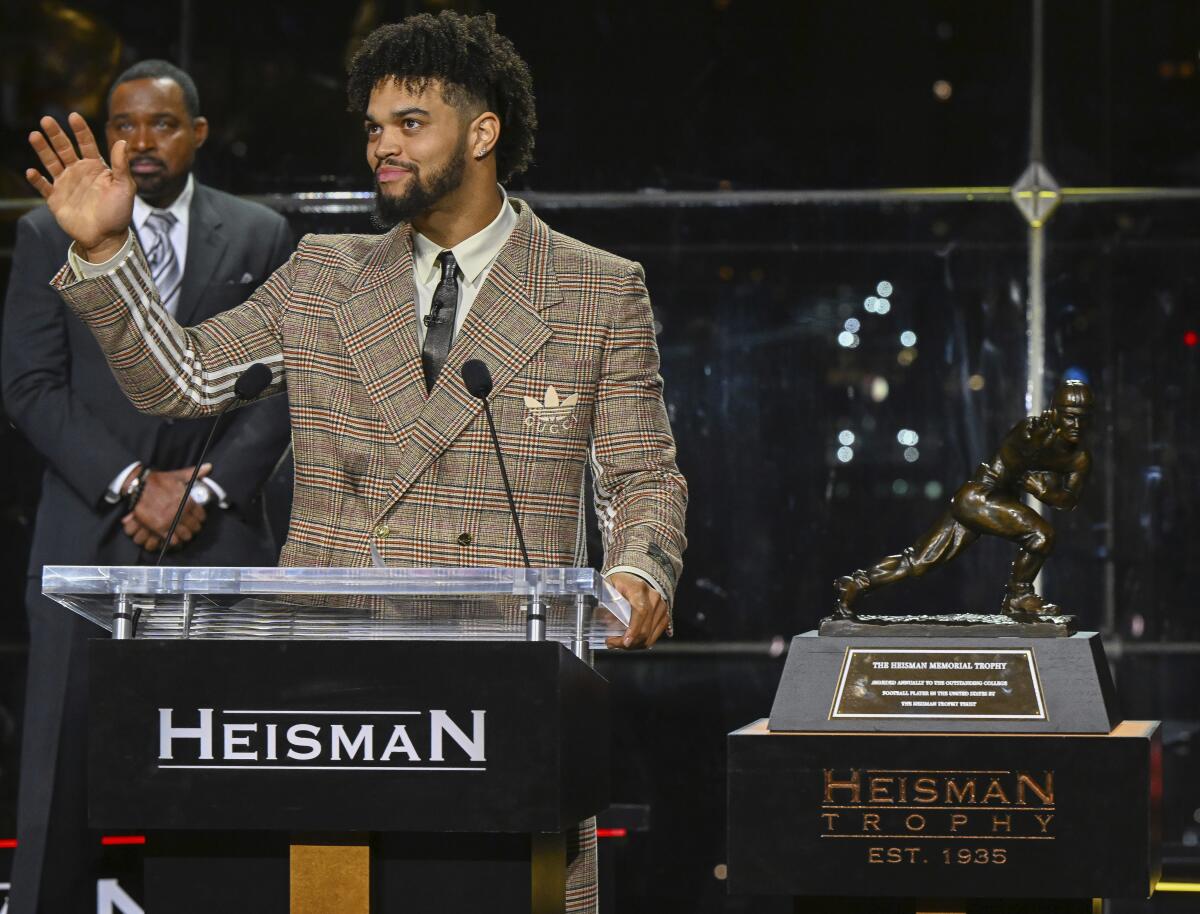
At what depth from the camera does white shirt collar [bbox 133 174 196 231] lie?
416 cm

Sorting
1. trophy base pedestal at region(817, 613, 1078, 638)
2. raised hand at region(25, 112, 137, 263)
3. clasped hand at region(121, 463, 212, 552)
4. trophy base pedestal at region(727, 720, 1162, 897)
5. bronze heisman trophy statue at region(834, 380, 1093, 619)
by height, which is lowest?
trophy base pedestal at region(727, 720, 1162, 897)

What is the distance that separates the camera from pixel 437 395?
2781 mm

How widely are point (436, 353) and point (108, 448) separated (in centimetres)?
134

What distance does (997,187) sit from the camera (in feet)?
15.9

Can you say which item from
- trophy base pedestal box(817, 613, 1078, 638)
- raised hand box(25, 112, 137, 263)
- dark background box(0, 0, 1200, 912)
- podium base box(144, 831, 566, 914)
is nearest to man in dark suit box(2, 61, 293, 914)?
dark background box(0, 0, 1200, 912)

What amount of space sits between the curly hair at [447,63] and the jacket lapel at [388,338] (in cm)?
28

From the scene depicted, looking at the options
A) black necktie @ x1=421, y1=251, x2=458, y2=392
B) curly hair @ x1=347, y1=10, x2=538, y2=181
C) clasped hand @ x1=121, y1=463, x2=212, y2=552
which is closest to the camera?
black necktie @ x1=421, y1=251, x2=458, y2=392

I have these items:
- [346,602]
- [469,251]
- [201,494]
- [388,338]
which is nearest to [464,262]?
[469,251]

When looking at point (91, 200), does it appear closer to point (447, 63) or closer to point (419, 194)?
point (419, 194)

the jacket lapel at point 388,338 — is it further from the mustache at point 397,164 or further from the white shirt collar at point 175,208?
the white shirt collar at point 175,208

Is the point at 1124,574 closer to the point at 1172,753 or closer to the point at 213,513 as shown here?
the point at 1172,753

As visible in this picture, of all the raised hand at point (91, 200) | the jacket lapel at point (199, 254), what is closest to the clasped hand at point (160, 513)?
the jacket lapel at point (199, 254)

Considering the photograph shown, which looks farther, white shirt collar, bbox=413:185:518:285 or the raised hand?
white shirt collar, bbox=413:185:518:285

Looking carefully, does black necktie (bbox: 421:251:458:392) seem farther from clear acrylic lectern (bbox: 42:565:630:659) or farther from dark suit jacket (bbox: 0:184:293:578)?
dark suit jacket (bbox: 0:184:293:578)
